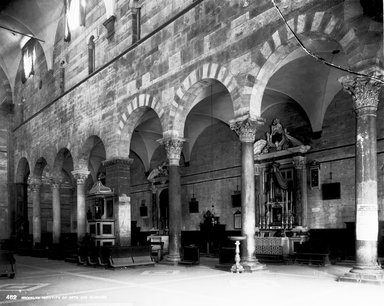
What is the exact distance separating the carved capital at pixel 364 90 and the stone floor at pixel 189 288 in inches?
132

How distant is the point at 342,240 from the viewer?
13227 millimetres

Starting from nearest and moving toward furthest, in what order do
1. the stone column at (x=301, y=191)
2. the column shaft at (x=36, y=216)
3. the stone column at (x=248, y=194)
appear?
the stone column at (x=248, y=194), the stone column at (x=301, y=191), the column shaft at (x=36, y=216)

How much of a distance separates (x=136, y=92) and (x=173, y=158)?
322cm

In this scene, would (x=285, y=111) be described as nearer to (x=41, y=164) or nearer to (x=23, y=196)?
(x=41, y=164)

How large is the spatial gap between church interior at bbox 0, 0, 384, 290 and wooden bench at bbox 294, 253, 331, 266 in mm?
38

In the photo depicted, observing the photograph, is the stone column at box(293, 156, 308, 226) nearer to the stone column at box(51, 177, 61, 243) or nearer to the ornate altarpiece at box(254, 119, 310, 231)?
the ornate altarpiece at box(254, 119, 310, 231)

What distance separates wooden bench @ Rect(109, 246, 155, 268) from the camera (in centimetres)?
1268

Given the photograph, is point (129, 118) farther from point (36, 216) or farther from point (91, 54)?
point (36, 216)

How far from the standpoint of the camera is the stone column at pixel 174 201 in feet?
43.2

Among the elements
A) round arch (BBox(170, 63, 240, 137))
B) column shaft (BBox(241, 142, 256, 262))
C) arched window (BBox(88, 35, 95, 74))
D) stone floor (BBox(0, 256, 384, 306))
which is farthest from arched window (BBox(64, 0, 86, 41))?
stone floor (BBox(0, 256, 384, 306))

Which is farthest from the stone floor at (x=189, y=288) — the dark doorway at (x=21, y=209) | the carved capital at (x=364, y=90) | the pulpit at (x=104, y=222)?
the dark doorway at (x=21, y=209)

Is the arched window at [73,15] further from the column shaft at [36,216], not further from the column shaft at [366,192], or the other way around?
the column shaft at [366,192]

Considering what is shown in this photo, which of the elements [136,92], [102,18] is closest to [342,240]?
[136,92]

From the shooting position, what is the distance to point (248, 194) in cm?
1098
